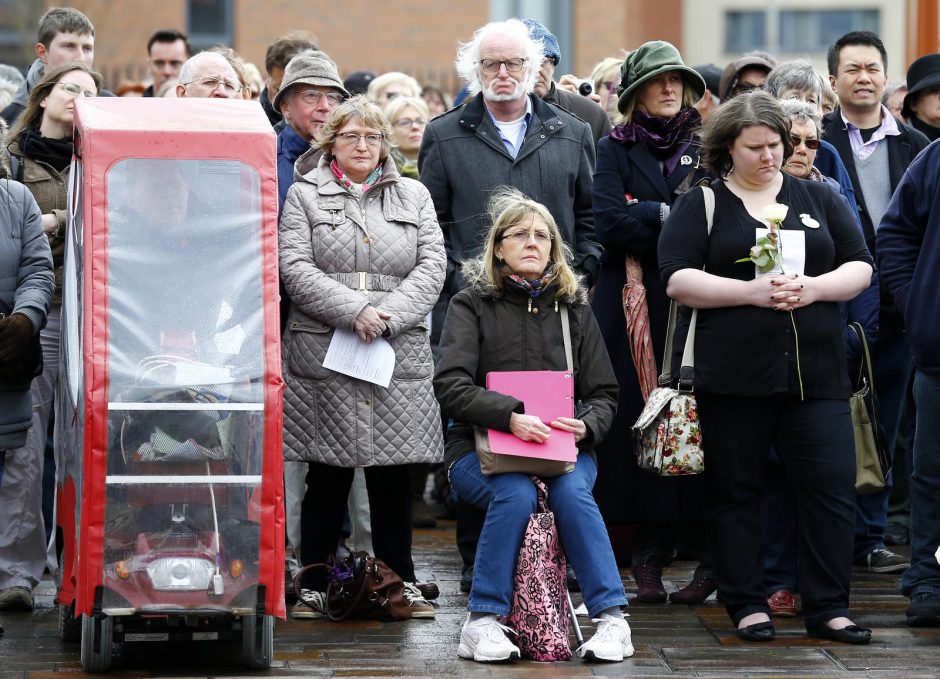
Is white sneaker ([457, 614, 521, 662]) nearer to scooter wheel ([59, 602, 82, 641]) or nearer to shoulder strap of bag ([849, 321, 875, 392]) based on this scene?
scooter wheel ([59, 602, 82, 641])

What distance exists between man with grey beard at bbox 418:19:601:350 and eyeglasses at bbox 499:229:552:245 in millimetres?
962

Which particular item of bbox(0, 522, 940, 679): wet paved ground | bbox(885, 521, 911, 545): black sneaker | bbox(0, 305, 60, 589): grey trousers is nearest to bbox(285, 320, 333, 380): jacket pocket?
bbox(0, 522, 940, 679): wet paved ground

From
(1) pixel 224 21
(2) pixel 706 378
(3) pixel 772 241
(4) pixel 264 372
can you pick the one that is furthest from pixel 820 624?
(1) pixel 224 21

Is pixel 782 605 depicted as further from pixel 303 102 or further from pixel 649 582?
pixel 303 102

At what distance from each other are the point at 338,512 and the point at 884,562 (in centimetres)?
283

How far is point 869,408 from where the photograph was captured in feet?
26.1

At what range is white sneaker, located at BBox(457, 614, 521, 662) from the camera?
672 centimetres

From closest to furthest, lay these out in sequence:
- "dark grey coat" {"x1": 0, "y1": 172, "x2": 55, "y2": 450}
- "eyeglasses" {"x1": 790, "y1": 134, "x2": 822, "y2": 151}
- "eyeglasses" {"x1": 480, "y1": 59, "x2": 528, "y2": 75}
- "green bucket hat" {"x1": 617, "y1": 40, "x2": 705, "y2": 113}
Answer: "dark grey coat" {"x1": 0, "y1": 172, "x2": 55, "y2": 450}, "eyeglasses" {"x1": 790, "y1": 134, "x2": 822, "y2": 151}, "green bucket hat" {"x1": 617, "y1": 40, "x2": 705, "y2": 113}, "eyeglasses" {"x1": 480, "y1": 59, "x2": 528, "y2": 75}

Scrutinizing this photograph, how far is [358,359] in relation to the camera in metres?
7.54

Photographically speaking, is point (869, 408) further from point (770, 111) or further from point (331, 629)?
point (331, 629)

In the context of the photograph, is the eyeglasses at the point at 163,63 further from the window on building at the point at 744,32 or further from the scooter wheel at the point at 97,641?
the window on building at the point at 744,32

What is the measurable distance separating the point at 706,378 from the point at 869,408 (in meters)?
1.14

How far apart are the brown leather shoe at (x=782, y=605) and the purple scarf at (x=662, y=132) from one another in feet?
6.86

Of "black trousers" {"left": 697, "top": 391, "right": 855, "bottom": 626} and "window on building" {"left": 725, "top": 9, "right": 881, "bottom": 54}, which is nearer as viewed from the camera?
"black trousers" {"left": 697, "top": 391, "right": 855, "bottom": 626}
